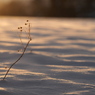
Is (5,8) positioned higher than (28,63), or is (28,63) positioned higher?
(5,8)

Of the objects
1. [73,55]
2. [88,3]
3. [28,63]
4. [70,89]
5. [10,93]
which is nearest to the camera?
[10,93]

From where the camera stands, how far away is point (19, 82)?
6.56 feet

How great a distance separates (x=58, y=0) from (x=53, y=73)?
22049mm

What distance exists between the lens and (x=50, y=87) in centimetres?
190

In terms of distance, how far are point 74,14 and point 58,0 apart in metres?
2.49

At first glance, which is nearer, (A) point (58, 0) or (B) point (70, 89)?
(B) point (70, 89)

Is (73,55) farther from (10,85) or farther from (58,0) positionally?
(58,0)

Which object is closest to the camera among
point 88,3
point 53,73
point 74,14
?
point 53,73

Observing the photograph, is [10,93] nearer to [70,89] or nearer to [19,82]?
[19,82]

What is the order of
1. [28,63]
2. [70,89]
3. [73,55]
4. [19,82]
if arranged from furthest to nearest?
[73,55], [28,63], [19,82], [70,89]

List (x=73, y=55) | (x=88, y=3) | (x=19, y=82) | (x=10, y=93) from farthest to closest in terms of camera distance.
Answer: (x=88, y=3)
(x=73, y=55)
(x=19, y=82)
(x=10, y=93)

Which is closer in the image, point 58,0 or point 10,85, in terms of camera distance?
point 10,85

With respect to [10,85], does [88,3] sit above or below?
above

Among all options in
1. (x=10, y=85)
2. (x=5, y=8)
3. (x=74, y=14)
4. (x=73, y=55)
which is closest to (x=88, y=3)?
(x=74, y=14)
